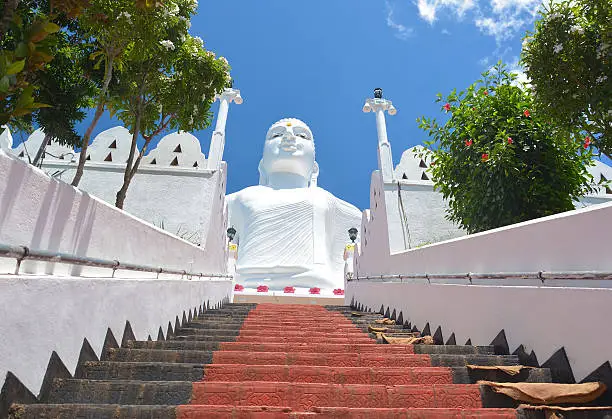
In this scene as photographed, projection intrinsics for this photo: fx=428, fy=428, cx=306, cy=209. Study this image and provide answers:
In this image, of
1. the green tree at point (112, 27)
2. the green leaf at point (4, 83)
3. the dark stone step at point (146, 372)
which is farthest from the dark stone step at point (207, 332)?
the green leaf at point (4, 83)

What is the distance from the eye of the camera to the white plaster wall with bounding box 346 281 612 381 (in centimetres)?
206

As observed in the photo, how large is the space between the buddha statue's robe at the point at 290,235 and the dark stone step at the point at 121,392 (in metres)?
11.8

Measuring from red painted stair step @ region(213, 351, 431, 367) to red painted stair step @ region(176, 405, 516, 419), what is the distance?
87cm

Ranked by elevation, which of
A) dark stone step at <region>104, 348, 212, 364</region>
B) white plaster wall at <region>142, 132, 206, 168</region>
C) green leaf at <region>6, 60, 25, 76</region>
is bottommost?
dark stone step at <region>104, 348, 212, 364</region>

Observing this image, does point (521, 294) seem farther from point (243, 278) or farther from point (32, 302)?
point (243, 278)

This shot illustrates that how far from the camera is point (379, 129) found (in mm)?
11250

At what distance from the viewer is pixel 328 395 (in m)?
1.92

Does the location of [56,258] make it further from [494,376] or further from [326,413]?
[494,376]

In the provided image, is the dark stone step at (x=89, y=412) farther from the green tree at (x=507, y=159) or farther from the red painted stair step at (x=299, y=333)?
the green tree at (x=507, y=159)

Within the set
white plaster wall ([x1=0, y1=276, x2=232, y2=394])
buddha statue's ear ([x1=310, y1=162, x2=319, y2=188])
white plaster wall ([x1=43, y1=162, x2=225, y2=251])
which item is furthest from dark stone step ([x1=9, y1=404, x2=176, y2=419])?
buddha statue's ear ([x1=310, y1=162, x2=319, y2=188])

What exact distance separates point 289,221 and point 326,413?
45.2ft

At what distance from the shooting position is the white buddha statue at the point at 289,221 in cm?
1415

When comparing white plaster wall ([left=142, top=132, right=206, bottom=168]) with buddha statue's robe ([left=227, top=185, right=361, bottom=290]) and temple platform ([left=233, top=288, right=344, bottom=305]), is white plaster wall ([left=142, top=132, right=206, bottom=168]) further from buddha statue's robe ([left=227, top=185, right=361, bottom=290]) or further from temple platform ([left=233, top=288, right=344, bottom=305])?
buddha statue's robe ([left=227, top=185, right=361, bottom=290])

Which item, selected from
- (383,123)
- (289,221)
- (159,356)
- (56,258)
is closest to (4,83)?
(56,258)
